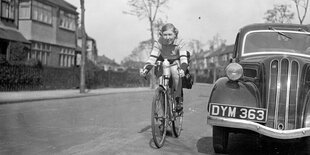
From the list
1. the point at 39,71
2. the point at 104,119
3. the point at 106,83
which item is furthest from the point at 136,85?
the point at 104,119

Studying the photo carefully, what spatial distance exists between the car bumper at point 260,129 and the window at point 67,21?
30.5 metres

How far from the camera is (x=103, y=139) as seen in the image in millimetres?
6266

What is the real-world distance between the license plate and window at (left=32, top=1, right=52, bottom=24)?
2660 centimetres

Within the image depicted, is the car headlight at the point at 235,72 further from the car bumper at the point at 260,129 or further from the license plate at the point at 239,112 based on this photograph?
the car bumper at the point at 260,129

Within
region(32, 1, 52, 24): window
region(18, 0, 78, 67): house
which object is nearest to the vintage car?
region(18, 0, 78, 67): house

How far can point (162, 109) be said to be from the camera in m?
5.83

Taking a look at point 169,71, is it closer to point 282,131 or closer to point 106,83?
point 282,131

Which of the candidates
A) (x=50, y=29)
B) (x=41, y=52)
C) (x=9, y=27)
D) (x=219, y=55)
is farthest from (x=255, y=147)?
(x=219, y=55)

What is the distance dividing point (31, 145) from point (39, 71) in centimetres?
1822

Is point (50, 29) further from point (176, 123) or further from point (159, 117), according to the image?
point (159, 117)

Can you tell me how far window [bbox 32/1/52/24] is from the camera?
28.9m

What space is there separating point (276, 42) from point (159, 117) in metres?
2.49

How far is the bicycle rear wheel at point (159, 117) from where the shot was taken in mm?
5431

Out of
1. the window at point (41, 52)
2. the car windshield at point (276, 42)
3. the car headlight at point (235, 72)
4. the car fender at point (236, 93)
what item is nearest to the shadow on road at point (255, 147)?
the car fender at point (236, 93)
